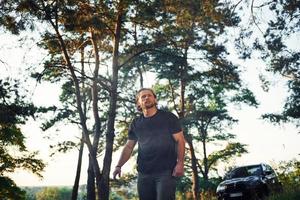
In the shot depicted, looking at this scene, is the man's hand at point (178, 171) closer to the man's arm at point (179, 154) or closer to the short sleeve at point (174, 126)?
the man's arm at point (179, 154)

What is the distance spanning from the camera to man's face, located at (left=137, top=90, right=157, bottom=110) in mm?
4047

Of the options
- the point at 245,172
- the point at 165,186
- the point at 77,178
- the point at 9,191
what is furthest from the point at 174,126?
the point at 77,178

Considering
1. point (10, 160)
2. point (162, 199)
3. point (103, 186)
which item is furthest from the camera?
point (10, 160)

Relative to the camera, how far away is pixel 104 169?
1647cm

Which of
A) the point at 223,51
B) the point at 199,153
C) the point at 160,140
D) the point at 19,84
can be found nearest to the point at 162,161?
the point at 160,140

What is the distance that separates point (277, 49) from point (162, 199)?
41.8 ft

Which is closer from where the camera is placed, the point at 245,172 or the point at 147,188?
the point at 147,188

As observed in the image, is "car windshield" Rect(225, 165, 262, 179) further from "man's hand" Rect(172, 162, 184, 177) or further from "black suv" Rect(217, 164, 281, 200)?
"man's hand" Rect(172, 162, 184, 177)

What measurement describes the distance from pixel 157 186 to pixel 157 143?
1.37 ft

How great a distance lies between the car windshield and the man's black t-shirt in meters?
11.9

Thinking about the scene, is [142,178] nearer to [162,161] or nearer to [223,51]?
[162,161]

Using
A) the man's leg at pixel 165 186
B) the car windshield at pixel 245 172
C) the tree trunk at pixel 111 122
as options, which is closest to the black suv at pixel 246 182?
the car windshield at pixel 245 172

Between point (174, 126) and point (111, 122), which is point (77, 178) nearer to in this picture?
point (111, 122)

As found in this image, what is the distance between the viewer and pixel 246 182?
47.5 ft
